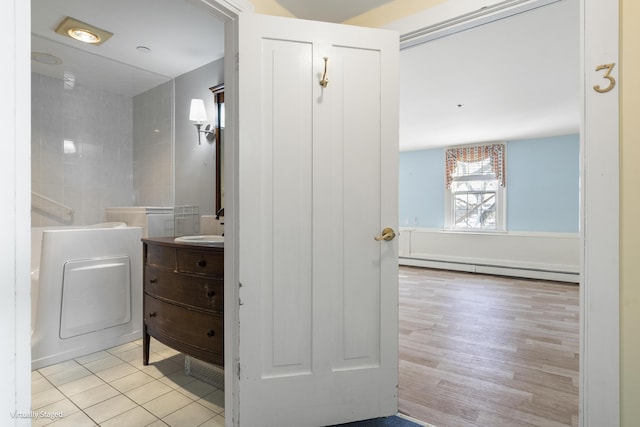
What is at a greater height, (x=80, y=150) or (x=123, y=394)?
(x=80, y=150)

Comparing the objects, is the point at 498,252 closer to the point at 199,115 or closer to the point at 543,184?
the point at 543,184

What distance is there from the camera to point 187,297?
6.00 ft

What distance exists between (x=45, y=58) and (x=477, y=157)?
627cm

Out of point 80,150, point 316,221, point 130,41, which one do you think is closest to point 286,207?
point 316,221

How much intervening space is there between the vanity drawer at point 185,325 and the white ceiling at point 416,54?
6.11 feet

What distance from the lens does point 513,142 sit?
564 centimetres

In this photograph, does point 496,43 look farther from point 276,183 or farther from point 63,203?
point 63,203

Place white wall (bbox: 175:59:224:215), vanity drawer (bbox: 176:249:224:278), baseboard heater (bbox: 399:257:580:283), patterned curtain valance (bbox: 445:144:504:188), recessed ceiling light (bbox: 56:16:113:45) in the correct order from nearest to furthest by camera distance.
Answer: vanity drawer (bbox: 176:249:224:278) → recessed ceiling light (bbox: 56:16:113:45) → white wall (bbox: 175:59:224:215) → baseboard heater (bbox: 399:257:580:283) → patterned curtain valance (bbox: 445:144:504:188)

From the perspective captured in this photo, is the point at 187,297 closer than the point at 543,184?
Yes

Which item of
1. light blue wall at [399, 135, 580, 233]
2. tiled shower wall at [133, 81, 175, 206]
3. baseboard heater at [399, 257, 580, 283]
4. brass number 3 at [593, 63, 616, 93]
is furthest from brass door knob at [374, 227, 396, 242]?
light blue wall at [399, 135, 580, 233]

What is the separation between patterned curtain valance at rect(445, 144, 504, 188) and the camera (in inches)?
225

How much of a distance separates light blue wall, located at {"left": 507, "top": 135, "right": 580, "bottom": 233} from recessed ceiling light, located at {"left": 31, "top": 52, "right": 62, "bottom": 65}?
644 centimetres

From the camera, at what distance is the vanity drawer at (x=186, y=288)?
5.57ft

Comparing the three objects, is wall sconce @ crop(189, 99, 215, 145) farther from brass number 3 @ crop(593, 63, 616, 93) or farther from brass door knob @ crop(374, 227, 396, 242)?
brass number 3 @ crop(593, 63, 616, 93)
